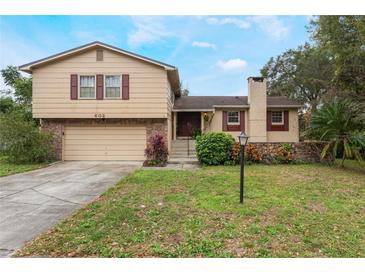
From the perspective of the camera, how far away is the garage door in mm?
12973

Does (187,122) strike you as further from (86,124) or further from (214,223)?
(214,223)

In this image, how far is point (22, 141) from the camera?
11445 millimetres

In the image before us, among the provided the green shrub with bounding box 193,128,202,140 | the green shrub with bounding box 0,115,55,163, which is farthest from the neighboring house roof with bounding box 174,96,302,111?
the green shrub with bounding box 0,115,55,163

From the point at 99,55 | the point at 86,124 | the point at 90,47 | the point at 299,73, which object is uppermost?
the point at 299,73

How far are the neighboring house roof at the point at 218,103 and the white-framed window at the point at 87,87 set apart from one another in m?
5.49

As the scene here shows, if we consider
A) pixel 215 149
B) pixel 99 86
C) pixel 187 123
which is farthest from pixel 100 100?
pixel 187 123

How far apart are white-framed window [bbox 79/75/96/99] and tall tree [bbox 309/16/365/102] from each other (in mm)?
11174

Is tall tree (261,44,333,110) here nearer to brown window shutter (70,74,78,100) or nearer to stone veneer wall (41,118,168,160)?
stone veneer wall (41,118,168,160)

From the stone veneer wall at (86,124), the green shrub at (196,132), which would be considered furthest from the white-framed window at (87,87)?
the green shrub at (196,132)

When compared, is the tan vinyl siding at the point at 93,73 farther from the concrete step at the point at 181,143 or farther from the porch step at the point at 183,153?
the concrete step at the point at 181,143

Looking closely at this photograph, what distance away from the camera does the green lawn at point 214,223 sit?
3244 millimetres

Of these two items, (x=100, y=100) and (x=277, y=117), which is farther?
(x=277, y=117)

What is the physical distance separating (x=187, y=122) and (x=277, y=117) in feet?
20.4
